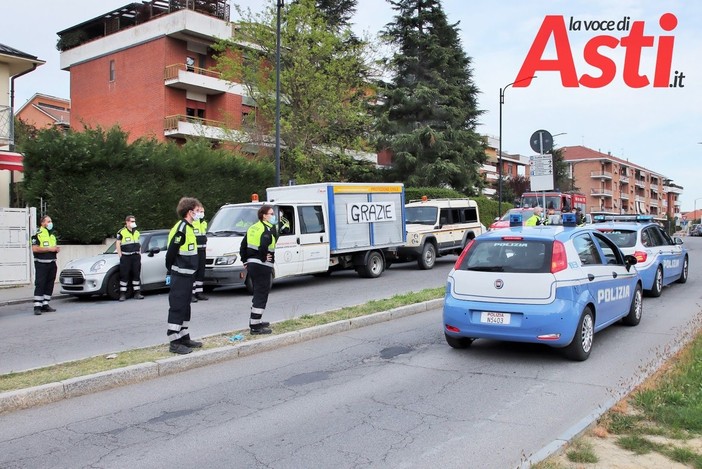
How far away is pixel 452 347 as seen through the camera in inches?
316

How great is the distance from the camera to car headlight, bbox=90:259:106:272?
13442 mm

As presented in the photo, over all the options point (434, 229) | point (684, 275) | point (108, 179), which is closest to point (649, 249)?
point (684, 275)

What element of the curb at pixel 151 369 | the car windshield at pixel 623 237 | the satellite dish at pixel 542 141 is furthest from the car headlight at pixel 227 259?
the car windshield at pixel 623 237

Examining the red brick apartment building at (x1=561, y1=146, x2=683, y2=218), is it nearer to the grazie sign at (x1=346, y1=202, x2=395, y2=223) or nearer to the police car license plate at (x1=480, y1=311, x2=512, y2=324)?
the grazie sign at (x1=346, y1=202, x2=395, y2=223)

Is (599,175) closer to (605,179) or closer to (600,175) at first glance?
(600,175)

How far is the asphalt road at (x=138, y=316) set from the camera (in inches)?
332

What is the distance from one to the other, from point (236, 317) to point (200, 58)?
3179cm

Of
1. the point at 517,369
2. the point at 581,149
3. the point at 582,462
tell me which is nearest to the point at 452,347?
the point at 517,369

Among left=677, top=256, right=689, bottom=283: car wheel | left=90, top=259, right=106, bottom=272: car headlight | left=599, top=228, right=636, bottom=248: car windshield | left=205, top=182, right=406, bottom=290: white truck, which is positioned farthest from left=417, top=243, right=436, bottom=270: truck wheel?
left=90, top=259, right=106, bottom=272: car headlight

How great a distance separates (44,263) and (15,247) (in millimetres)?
1968

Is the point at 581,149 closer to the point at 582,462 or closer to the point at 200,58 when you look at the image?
the point at 200,58

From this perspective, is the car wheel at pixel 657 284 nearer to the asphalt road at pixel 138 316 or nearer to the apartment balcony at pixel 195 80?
the asphalt road at pixel 138 316

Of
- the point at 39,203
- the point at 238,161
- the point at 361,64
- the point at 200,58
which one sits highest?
the point at 200,58

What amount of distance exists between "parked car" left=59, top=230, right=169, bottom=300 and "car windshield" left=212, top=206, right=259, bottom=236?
5.03ft
